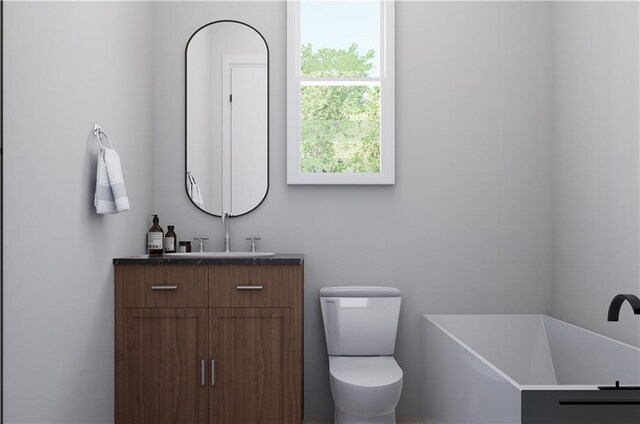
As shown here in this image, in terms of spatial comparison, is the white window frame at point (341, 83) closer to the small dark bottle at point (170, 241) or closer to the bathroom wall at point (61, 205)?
the small dark bottle at point (170, 241)

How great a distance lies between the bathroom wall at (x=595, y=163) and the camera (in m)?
2.12

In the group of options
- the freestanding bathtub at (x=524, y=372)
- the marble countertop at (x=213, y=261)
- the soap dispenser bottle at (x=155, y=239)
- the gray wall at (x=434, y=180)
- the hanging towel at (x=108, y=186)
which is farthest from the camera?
the gray wall at (x=434, y=180)

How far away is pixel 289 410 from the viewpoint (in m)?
2.37

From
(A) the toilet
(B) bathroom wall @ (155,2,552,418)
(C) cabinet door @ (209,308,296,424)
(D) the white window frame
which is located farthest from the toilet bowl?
(D) the white window frame

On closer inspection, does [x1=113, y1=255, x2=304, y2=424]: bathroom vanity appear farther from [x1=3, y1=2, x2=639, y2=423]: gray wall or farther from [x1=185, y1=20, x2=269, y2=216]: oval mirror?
[x1=185, y1=20, x2=269, y2=216]: oval mirror

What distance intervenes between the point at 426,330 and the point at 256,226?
42.5 inches

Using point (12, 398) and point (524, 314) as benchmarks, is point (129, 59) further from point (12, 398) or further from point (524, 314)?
point (524, 314)

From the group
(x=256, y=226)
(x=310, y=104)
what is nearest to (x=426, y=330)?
(x=256, y=226)

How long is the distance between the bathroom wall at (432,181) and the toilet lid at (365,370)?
0.31m

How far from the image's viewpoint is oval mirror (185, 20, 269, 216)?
285cm

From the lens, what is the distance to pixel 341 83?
112 inches

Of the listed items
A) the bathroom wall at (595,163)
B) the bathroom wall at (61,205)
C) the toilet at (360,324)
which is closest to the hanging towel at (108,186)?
the bathroom wall at (61,205)

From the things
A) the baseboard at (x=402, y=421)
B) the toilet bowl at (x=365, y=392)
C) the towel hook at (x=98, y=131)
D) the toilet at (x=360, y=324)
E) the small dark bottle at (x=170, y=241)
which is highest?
the towel hook at (x=98, y=131)

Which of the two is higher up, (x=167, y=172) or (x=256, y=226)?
(x=167, y=172)
